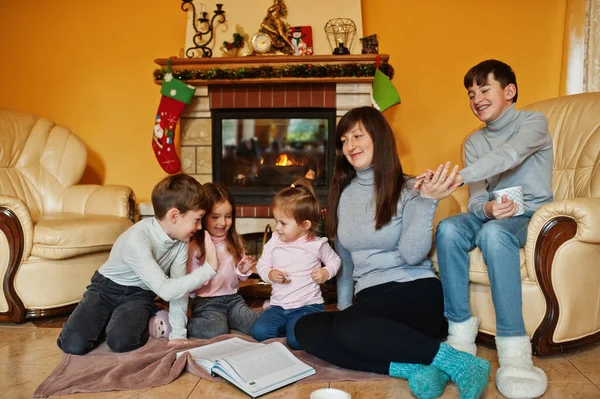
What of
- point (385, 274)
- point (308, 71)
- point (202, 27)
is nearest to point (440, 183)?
point (385, 274)

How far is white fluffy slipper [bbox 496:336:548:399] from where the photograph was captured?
69.1 inches

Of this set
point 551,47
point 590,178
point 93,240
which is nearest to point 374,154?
point 590,178

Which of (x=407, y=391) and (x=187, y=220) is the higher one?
(x=187, y=220)

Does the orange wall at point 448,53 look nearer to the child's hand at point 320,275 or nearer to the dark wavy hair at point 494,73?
the dark wavy hair at point 494,73

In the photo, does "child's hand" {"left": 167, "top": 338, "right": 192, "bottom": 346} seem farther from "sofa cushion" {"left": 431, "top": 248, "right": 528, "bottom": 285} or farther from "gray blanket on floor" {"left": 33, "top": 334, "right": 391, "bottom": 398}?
"sofa cushion" {"left": 431, "top": 248, "right": 528, "bottom": 285}

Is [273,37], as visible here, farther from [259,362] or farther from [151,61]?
[259,362]

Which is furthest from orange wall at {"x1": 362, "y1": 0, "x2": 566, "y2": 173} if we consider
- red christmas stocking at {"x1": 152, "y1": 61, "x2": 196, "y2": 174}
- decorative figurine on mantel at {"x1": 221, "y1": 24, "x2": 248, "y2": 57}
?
red christmas stocking at {"x1": 152, "y1": 61, "x2": 196, "y2": 174}

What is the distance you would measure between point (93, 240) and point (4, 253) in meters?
0.37

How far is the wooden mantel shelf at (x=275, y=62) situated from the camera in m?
3.64

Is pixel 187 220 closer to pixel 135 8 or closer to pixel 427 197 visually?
pixel 427 197

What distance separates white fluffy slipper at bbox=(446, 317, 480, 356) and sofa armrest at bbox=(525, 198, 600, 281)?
273 millimetres

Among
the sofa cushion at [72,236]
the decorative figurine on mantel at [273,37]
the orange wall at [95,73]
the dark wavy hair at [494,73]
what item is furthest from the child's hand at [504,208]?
the orange wall at [95,73]

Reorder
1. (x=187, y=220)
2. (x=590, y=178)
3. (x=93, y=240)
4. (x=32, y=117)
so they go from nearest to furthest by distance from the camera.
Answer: (x=187, y=220) → (x=590, y=178) → (x=93, y=240) → (x=32, y=117)

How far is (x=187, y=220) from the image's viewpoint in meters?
2.25
